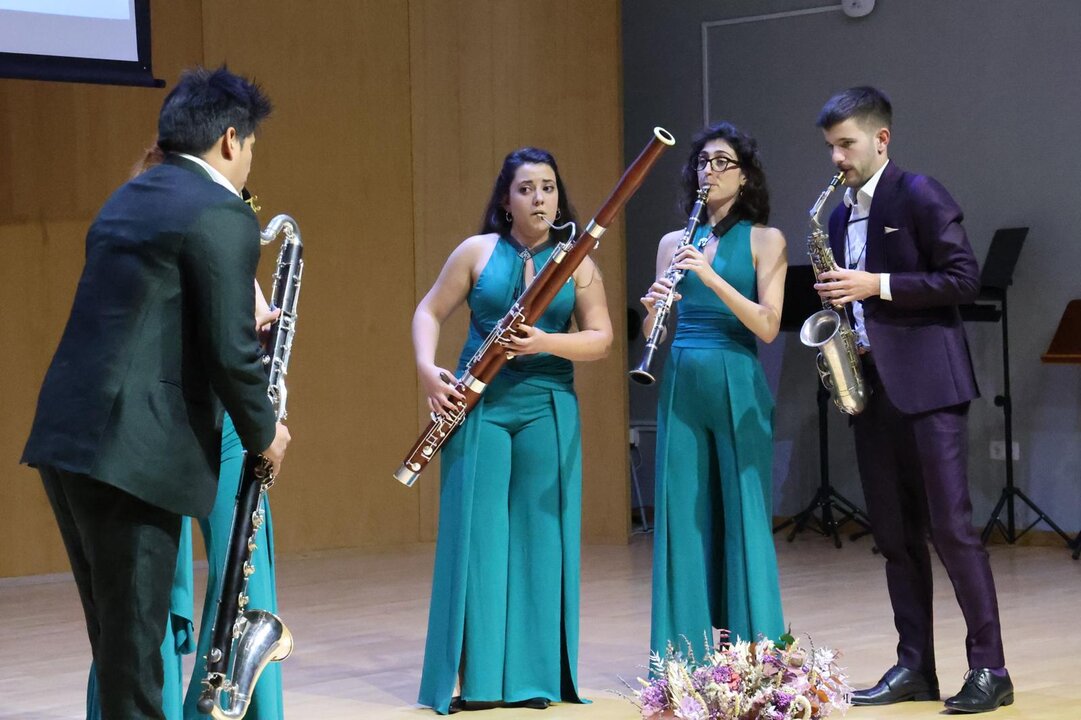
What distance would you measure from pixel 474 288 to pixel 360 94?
365 centimetres

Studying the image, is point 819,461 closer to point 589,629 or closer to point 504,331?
point 589,629

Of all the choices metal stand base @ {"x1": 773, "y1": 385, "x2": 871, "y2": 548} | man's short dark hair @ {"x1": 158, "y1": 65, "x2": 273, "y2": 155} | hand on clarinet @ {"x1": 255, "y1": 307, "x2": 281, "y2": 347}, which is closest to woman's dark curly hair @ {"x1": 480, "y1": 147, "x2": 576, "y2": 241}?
hand on clarinet @ {"x1": 255, "y1": 307, "x2": 281, "y2": 347}

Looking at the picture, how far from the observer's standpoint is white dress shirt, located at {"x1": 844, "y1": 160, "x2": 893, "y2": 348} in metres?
4.06

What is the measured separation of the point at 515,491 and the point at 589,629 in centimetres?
142

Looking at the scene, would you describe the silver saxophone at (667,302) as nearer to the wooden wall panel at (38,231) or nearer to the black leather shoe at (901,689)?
the black leather shoe at (901,689)

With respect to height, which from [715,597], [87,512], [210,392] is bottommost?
[715,597]

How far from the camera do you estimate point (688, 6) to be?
9219mm

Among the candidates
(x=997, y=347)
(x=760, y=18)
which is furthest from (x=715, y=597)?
(x=760, y=18)

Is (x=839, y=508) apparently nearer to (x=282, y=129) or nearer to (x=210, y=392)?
(x=282, y=129)

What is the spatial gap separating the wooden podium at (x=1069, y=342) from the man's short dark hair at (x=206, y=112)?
554cm

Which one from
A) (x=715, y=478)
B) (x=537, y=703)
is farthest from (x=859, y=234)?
(x=537, y=703)

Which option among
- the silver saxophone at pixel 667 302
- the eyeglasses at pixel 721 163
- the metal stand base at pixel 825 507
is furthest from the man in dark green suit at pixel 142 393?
the metal stand base at pixel 825 507

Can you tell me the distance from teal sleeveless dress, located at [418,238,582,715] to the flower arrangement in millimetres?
1108

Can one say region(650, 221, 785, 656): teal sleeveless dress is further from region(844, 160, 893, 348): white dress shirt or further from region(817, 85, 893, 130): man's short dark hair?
region(817, 85, 893, 130): man's short dark hair
